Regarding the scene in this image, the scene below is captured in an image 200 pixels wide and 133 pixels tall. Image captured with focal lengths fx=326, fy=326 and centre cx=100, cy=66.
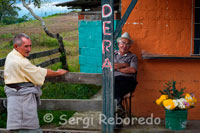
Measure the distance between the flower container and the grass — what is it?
6.61 feet

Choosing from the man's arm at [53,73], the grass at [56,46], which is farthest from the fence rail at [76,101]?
the grass at [56,46]

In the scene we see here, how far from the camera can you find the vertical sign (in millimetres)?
4512

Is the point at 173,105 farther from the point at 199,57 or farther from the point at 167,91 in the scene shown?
the point at 199,57

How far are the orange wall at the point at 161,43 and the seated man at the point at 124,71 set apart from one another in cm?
38

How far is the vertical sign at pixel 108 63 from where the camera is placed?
4.51 m

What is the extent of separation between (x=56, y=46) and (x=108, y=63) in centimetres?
1369

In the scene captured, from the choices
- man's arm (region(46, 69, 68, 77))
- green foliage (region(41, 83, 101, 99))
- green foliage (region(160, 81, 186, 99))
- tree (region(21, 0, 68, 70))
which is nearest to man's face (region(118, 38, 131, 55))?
green foliage (region(160, 81, 186, 99))

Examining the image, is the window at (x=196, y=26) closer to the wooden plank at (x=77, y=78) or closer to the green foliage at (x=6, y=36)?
the wooden plank at (x=77, y=78)

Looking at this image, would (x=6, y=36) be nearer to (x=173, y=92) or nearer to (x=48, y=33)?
(x=48, y=33)

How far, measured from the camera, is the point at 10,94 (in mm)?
3660

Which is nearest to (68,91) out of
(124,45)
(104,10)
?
(124,45)

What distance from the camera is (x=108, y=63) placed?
15.2 feet

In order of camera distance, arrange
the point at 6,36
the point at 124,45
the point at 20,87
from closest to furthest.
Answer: the point at 20,87 → the point at 124,45 → the point at 6,36

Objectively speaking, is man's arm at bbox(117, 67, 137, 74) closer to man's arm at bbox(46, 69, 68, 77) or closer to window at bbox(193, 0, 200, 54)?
man's arm at bbox(46, 69, 68, 77)
